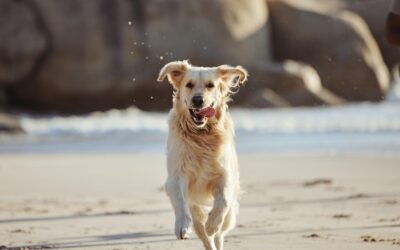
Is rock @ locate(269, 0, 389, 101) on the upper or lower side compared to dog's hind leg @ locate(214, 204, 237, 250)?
lower

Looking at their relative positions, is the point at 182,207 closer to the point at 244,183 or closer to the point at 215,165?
the point at 215,165

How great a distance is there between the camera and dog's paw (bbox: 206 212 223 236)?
22.4ft

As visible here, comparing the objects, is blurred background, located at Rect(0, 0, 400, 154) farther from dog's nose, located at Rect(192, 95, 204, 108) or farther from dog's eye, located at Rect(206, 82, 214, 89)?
dog's nose, located at Rect(192, 95, 204, 108)

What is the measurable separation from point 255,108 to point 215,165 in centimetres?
1513

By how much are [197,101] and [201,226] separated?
0.85 meters

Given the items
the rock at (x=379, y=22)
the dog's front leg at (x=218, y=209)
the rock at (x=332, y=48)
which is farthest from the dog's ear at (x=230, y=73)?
the rock at (x=379, y=22)

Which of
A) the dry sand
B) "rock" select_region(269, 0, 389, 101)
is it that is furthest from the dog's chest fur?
"rock" select_region(269, 0, 389, 101)

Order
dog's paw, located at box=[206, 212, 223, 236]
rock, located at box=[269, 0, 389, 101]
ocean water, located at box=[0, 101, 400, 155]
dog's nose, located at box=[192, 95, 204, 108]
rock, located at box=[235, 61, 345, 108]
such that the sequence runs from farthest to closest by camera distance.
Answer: rock, located at box=[269, 0, 389, 101]
rock, located at box=[235, 61, 345, 108]
ocean water, located at box=[0, 101, 400, 155]
dog's nose, located at box=[192, 95, 204, 108]
dog's paw, located at box=[206, 212, 223, 236]

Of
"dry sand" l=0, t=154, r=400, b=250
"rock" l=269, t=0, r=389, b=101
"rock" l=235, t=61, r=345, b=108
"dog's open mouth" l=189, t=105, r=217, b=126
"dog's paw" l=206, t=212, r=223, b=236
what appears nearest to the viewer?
"dog's paw" l=206, t=212, r=223, b=236

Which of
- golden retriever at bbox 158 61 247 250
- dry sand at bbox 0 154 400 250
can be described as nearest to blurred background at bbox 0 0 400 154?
dry sand at bbox 0 154 400 250

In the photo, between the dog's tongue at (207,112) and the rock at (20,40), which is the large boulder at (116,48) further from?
the dog's tongue at (207,112)

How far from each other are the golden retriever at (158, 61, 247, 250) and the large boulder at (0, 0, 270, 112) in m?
15.1

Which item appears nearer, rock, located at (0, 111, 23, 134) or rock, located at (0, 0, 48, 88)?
rock, located at (0, 111, 23, 134)

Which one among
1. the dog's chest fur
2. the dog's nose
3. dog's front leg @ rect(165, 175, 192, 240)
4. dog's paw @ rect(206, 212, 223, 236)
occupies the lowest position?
dog's paw @ rect(206, 212, 223, 236)
